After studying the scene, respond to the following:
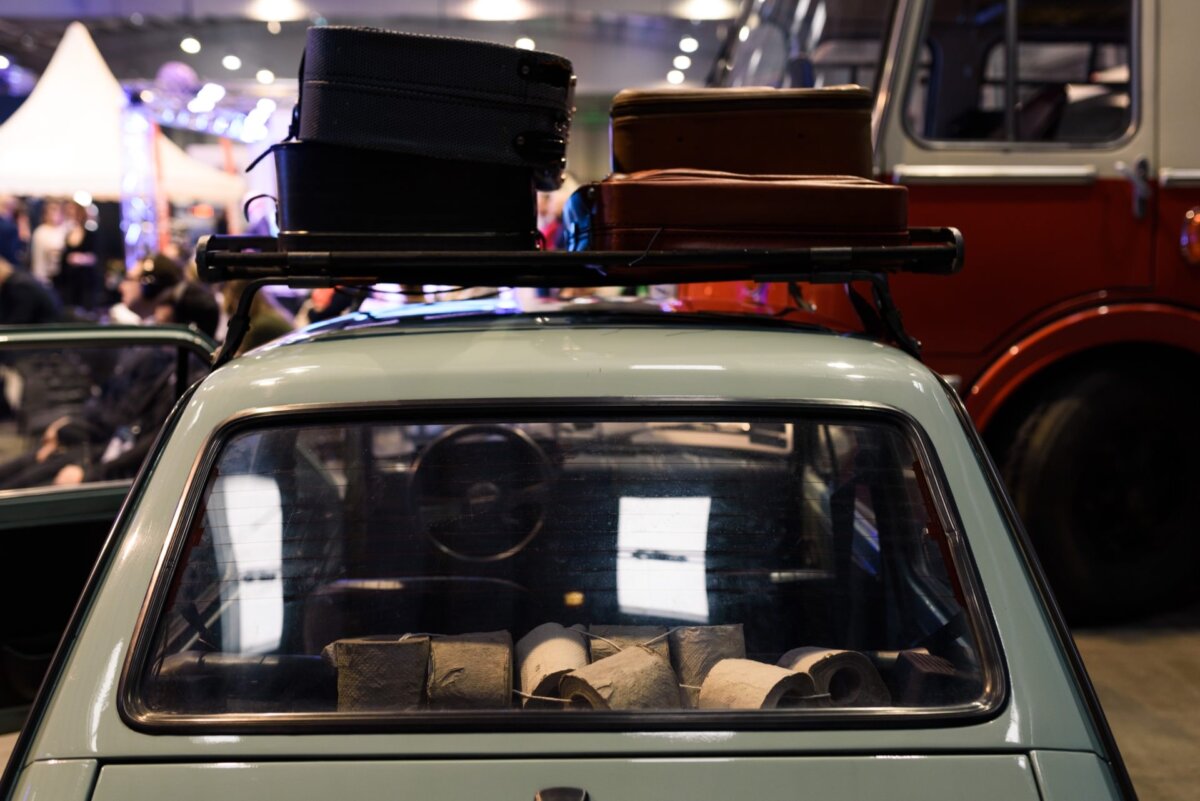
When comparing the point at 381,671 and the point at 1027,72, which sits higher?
the point at 1027,72

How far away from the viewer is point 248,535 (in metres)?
1.67

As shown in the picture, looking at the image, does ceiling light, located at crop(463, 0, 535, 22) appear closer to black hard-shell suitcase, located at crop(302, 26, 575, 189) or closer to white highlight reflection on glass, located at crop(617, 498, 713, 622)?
black hard-shell suitcase, located at crop(302, 26, 575, 189)

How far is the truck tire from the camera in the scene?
4.21 m


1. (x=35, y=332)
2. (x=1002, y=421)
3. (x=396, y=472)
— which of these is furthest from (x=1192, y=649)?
(x=35, y=332)

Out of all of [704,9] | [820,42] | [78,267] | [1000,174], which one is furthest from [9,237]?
[1000,174]

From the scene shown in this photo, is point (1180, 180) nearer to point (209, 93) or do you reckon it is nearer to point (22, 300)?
point (22, 300)

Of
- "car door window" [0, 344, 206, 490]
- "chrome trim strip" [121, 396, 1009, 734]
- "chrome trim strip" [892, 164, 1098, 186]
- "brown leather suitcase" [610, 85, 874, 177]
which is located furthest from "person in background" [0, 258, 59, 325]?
"chrome trim strip" [121, 396, 1009, 734]

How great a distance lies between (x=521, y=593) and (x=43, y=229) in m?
12.6

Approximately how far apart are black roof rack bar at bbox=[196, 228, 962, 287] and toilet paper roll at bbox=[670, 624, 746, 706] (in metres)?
0.59

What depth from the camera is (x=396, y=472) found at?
2014mm

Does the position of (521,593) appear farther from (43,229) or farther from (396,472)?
(43,229)

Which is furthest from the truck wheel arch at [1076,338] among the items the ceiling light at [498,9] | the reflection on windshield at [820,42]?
the ceiling light at [498,9]

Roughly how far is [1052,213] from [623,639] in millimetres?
3014

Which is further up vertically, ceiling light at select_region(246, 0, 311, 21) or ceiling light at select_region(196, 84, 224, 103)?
ceiling light at select_region(246, 0, 311, 21)
